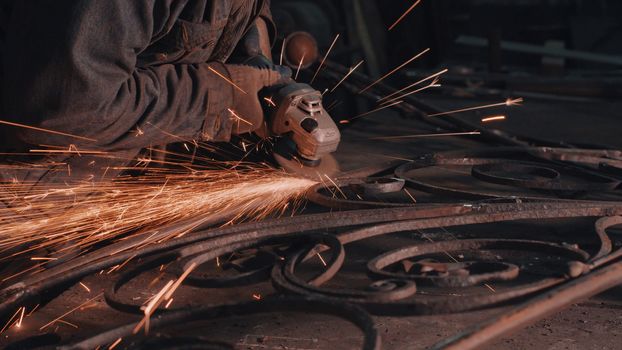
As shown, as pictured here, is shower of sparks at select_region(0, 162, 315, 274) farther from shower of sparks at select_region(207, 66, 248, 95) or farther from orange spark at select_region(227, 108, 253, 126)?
shower of sparks at select_region(207, 66, 248, 95)

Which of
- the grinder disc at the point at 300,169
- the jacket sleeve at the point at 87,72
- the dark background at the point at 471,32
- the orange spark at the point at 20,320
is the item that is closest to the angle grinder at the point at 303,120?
the grinder disc at the point at 300,169

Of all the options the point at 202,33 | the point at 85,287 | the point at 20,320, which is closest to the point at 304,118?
the point at 202,33

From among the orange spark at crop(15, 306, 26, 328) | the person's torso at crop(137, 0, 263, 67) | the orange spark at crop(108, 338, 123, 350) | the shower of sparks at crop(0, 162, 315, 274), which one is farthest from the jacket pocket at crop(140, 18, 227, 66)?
the orange spark at crop(108, 338, 123, 350)

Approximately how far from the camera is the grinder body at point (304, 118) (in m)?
2.97

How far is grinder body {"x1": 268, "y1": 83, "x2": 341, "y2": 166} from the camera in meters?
2.97

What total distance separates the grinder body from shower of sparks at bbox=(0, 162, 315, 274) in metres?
0.24

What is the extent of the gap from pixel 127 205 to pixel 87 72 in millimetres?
668

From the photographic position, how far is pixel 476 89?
637 cm

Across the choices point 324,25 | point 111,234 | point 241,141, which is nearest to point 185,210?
point 111,234

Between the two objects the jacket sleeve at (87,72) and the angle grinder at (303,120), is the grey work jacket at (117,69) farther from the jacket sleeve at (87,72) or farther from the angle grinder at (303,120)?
the angle grinder at (303,120)

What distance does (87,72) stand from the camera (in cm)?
241

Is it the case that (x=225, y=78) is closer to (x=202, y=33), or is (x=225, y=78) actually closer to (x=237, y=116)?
(x=237, y=116)

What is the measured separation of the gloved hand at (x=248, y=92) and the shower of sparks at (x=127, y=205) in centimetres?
24

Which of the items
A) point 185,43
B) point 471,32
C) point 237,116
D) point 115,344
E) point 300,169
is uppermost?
point 471,32
